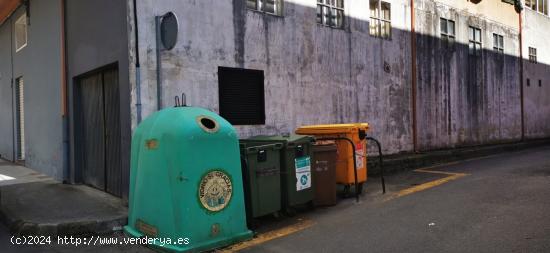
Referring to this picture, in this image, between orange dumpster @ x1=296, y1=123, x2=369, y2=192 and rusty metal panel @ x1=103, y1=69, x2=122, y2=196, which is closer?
rusty metal panel @ x1=103, y1=69, x2=122, y2=196

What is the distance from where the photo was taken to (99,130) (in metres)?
8.28

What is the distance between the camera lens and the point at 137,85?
677 cm

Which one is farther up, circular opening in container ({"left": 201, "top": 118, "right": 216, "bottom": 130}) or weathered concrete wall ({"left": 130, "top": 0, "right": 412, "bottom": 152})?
weathered concrete wall ({"left": 130, "top": 0, "right": 412, "bottom": 152})

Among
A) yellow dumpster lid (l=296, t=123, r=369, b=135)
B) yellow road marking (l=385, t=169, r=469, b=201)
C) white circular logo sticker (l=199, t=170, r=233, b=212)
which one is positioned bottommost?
yellow road marking (l=385, t=169, r=469, b=201)

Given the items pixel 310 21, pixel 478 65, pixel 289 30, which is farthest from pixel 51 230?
pixel 478 65

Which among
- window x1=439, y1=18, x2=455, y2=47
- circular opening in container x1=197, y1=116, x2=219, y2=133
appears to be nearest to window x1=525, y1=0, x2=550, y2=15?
window x1=439, y1=18, x2=455, y2=47

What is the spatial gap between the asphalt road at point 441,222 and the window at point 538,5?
13542 millimetres

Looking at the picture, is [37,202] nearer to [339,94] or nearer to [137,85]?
[137,85]

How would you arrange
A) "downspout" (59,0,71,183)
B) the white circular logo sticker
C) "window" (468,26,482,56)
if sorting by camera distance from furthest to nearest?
"window" (468,26,482,56)
"downspout" (59,0,71,183)
the white circular logo sticker

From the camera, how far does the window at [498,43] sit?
16.8 metres

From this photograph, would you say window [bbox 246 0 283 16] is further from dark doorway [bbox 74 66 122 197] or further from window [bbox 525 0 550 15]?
window [bbox 525 0 550 15]

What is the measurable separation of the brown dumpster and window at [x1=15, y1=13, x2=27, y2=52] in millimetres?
8786

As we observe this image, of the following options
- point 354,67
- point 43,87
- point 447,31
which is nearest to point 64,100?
point 43,87

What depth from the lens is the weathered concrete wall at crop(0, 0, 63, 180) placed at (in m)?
9.32
